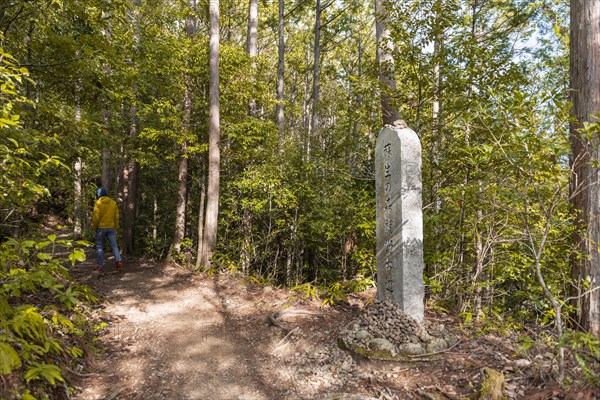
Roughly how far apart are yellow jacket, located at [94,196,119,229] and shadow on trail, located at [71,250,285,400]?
111 cm

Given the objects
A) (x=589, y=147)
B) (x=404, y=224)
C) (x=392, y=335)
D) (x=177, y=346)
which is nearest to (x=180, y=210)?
(x=177, y=346)

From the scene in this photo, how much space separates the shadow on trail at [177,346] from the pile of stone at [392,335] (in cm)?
116

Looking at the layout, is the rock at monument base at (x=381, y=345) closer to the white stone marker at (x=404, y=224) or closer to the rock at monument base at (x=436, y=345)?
the rock at monument base at (x=436, y=345)

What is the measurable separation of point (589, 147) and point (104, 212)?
843 centimetres

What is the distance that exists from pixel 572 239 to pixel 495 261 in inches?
41.2

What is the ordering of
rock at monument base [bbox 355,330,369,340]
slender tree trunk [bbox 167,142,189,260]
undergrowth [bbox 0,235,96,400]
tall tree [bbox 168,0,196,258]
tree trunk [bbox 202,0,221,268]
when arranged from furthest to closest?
slender tree trunk [bbox 167,142,189,260] → tall tree [bbox 168,0,196,258] → tree trunk [bbox 202,0,221,268] → rock at monument base [bbox 355,330,369,340] → undergrowth [bbox 0,235,96,400]

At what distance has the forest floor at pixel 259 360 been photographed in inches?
131

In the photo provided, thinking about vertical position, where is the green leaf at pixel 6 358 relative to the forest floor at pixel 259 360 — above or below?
above

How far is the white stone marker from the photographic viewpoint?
429 centimetres

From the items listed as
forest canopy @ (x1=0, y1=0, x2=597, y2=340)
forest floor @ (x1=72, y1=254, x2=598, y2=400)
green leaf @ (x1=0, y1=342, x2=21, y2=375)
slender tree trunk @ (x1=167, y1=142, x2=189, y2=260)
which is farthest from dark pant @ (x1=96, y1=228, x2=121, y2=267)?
green leaf @ (x1=0, y1=342, x2=21, y2=375)

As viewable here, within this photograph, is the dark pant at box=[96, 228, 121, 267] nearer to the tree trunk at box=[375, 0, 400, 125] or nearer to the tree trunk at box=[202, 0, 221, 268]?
the tree trunk at box=[202, 0, 221, 268]

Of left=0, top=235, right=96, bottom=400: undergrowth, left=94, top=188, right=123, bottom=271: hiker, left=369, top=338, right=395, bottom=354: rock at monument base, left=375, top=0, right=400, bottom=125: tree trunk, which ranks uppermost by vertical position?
left=375, top=0, right=400, bottom=125: tree trunk

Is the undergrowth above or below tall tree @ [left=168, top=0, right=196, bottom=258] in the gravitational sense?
below

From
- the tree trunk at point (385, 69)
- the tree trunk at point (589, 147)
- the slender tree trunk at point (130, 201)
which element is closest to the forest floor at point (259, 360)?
the tree trunk at point (589, 147)
